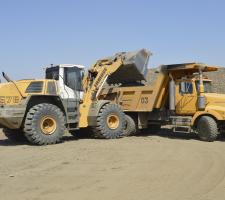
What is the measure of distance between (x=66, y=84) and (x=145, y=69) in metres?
3.35

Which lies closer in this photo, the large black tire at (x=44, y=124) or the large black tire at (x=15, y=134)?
the large black tire at (x=44, y=124)

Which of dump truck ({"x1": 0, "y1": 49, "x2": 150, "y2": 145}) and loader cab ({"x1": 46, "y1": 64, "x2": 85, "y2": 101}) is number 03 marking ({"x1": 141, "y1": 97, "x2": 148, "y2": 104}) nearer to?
dump truck ({"x1": 0, "y1": 49, "x2": 150, "y2": 145})

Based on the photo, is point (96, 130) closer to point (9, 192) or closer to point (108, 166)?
point (108, 166)

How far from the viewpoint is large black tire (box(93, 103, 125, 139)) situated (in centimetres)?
1463

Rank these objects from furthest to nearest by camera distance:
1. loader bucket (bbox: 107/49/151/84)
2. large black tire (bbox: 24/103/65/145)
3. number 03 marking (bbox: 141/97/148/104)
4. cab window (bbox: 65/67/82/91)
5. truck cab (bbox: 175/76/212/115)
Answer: loader bucket (bbox: 107/49/151/84) < number 03 marking (bbox: 141/97/148/104) < cab window (bbox: 65/67/82/91) < truck cab (bbox: 175/76/212/115) < large black tire (bbox: 24/103/65/145)

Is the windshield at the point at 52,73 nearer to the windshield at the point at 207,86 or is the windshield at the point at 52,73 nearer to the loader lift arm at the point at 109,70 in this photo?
the loader lift arm at the point at 109,70

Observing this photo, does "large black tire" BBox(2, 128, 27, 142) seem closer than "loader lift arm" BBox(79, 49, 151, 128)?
Yes

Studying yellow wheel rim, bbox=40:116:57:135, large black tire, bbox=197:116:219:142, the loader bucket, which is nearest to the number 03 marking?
the loader bucket

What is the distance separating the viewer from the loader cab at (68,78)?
48.0 ft

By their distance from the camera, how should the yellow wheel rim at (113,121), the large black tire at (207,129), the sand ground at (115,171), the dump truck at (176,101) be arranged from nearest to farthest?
the sand ground at (115,171)
the large black tire at (207,129)
the dump truck at (176,101)
the yellow wheel rim at (113,121)

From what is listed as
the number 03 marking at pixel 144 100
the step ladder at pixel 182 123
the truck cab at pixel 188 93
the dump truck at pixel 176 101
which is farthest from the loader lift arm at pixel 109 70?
the step ladder at pixel 182 123

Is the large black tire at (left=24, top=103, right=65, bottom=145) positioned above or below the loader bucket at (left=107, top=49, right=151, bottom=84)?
below

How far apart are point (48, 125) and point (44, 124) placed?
153 mm

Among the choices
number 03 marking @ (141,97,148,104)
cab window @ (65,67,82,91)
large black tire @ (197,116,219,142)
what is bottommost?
large black tire @ (197,116,219,142)
